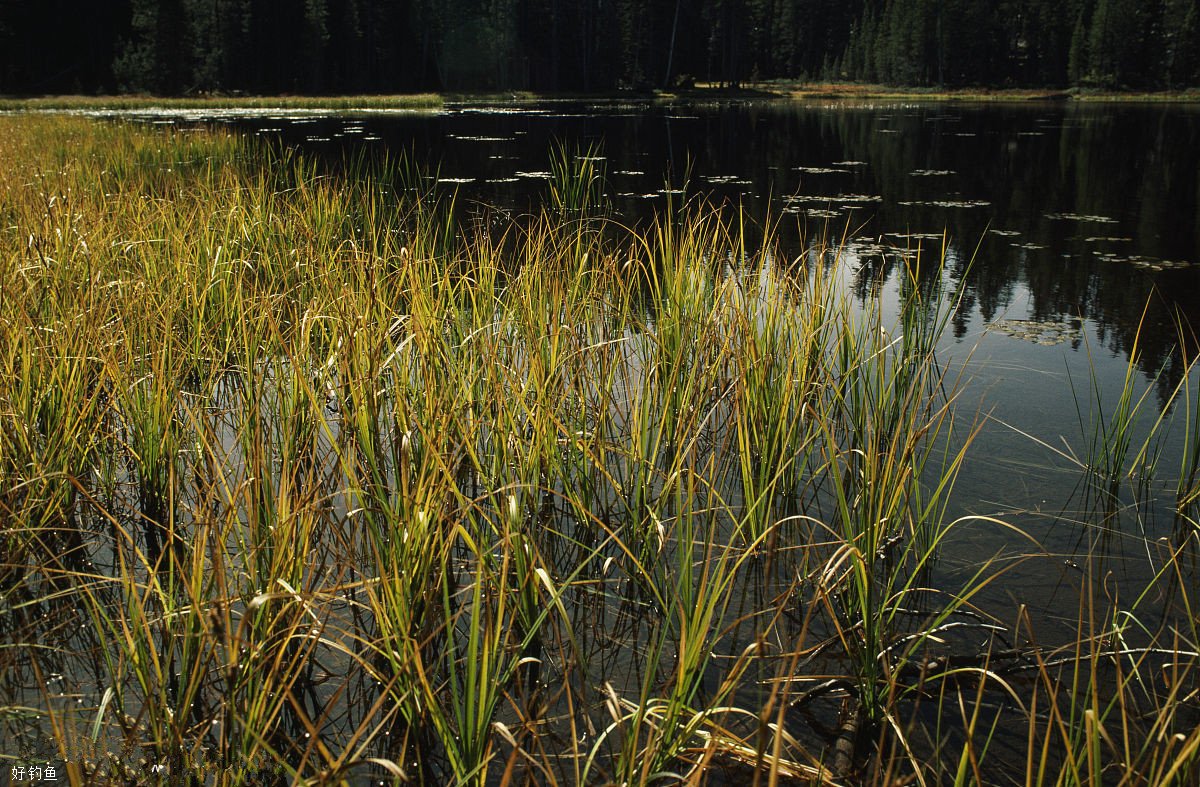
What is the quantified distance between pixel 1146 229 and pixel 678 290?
25.0 feet

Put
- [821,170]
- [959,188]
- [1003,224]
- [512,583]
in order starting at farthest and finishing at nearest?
1. [821,170]
2. [959,188]
3. [1003,224]
4. [512,583]

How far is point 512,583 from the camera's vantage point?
264 cm

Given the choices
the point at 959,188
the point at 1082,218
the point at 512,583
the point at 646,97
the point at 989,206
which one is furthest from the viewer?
the point at 646,97

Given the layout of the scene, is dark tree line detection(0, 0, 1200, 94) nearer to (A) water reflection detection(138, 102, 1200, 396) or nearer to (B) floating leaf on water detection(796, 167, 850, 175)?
(A) water reflection detection(138, 102, 1200, 396)

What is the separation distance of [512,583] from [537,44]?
55.2 m

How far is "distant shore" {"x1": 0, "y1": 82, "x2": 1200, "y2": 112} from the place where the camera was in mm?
36125

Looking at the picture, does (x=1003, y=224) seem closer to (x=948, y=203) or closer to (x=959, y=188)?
(x=948, y=203)

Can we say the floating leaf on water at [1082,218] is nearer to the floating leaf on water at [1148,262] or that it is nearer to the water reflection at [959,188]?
the water reflection at [959,188]

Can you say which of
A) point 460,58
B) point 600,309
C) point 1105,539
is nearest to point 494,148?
point 600,309

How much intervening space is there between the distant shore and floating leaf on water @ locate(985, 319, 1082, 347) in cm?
3384

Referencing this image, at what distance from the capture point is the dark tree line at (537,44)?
45.2 metres

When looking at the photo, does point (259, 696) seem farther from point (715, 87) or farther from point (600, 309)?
point (715, 87)

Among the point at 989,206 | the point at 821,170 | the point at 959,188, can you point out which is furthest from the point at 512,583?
the point at 821,170

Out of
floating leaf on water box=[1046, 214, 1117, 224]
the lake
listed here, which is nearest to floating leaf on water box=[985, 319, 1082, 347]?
the lake
